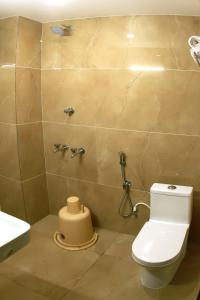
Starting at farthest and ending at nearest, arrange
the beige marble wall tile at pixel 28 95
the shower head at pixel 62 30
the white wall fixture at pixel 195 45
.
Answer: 1. the beige marble wall tile at pixel 28 95
2. the shower head at pixel 62 30
3. the white wall fixture at pixel 195 45

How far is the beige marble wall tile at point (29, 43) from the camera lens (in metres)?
2.63

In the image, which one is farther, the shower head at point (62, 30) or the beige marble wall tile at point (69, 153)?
the beige marble wall tile at point (69, 153)

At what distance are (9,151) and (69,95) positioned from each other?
0.87 m

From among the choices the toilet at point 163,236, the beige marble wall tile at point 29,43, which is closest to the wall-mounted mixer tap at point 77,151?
the toilet at point 163,236

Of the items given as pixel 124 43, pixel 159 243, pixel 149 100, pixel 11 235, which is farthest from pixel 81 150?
pixel 11 235

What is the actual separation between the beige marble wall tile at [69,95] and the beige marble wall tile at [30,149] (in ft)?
0.72

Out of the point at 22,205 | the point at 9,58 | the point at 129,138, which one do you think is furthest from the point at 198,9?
the point at 22,205

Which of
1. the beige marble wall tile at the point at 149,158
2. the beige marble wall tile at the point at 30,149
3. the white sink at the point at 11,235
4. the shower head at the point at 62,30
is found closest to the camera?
the white sink at the point at 11,235

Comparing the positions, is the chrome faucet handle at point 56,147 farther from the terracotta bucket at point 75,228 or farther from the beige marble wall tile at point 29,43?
the beige marble wall tile at point 29,43

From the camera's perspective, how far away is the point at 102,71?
8.66 ft

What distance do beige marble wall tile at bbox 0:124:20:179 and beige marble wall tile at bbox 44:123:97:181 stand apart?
40 cm

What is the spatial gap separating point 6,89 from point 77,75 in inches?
28.6

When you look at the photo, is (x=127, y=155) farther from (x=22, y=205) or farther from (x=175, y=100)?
(x=22, y=205)

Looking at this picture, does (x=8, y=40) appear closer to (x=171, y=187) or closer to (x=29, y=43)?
(x=29, y=43)
